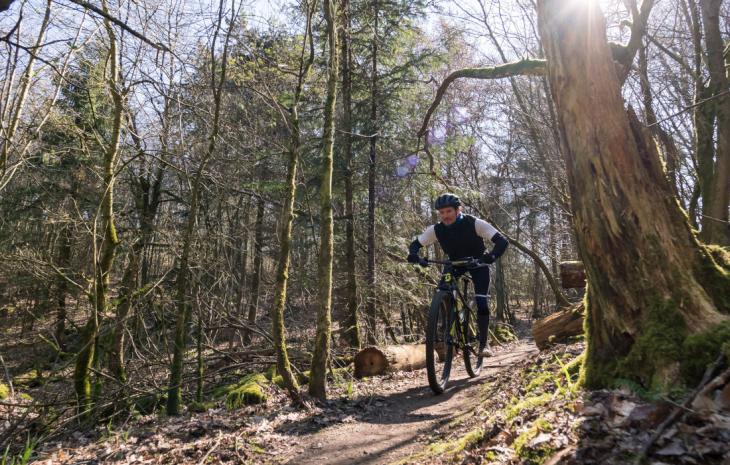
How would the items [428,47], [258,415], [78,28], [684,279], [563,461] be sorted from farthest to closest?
[428,47]
[78,28]
[258,415]
[684,279]
[563,461]

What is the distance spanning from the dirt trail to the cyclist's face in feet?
6.96

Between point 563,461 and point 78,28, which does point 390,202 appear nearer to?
point 78,28

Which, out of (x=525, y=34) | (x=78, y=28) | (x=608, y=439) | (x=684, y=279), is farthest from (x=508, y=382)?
(x=525, y=34)

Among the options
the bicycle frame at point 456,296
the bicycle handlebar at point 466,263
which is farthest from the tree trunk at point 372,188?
the bicycle handlebar at point 466,263

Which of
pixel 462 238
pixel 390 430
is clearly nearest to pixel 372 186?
pixel 462 238

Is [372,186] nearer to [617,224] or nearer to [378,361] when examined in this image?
[378,361]

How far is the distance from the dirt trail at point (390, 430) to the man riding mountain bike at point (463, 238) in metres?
1.02

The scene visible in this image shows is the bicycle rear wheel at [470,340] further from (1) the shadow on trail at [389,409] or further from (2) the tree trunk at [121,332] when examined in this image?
(2) the tree trunk at [121,332]

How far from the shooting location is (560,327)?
5.85 m

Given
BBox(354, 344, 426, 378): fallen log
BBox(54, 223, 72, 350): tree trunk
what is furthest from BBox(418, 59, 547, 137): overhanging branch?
BBox(54, 223, 72, 350): tree trunk

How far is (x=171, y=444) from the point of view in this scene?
4.40 m

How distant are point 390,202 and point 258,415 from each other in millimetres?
8074

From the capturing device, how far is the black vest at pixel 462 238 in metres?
5.63

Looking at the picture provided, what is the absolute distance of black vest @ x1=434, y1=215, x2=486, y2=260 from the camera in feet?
18.5
